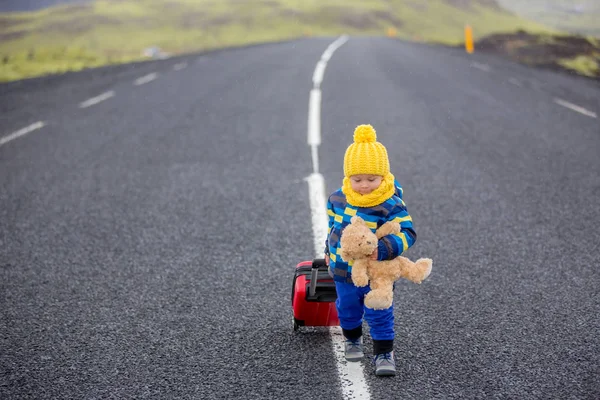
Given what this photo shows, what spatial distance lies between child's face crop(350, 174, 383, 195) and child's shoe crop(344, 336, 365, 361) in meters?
0.91

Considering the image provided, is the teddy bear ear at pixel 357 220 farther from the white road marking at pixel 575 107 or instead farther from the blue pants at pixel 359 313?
the white road marking at pixel 575 107

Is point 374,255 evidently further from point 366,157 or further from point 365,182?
point 366,157

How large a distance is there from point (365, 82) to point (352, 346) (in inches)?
484

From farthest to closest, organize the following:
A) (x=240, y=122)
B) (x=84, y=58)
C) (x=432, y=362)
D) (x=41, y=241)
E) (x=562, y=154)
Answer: (x=84, y=58), (x=240, y=122), (x=562, y=154), (x=41, y=241), (x=432, y=362)

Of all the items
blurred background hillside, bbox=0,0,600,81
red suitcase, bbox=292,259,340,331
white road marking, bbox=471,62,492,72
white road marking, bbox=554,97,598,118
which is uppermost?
red suitcase, bbox=292,259,340,331

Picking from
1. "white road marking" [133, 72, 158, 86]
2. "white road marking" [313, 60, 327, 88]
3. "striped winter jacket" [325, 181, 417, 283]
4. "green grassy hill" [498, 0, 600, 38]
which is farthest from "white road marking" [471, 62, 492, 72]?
"green grassy hill" [498, 0, 600, 38]

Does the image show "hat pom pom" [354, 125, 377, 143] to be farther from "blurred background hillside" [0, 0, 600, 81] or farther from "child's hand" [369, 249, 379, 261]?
"blurred background hillside" [0, 0, 600, 81]

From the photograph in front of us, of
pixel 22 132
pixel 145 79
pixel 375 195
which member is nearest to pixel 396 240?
pixel 375 195

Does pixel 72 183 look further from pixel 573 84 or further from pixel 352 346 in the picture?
pixel 573 84

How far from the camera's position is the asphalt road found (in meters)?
3.38

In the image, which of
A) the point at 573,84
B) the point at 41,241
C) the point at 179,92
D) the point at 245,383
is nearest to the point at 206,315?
the point at 245,383

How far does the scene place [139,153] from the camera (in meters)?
8.41

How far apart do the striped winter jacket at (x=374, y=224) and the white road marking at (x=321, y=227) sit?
52 centimetres

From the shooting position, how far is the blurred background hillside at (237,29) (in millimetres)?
22783
